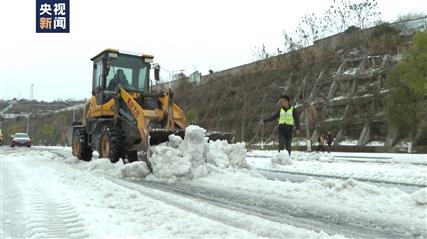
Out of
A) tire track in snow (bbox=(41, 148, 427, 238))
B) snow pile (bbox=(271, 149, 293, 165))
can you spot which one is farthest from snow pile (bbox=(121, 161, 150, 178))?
snow pile (bbox=(271, 149, 293, 165))

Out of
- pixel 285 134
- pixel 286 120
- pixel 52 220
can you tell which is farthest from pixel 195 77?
pixel 52 220

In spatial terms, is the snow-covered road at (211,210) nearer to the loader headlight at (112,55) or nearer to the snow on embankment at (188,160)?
the snow on embankment at (188,160)

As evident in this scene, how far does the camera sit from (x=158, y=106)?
12555 mm

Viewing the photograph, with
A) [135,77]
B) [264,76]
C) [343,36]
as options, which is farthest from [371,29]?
[135,77]

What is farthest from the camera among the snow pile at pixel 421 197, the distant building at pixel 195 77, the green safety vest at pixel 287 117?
the distant building at pixel 195 77

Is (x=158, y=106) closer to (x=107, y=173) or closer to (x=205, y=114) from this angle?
(x=107, y=173)

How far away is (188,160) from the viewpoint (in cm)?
988

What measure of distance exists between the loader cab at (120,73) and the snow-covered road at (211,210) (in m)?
5.13

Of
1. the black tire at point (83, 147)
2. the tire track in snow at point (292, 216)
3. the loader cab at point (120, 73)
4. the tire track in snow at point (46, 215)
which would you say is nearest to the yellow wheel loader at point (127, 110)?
the loader cab at point (120, 73)

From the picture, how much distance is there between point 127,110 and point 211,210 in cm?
655

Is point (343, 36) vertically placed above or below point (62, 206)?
above

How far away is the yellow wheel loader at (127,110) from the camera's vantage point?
1152 centimetres

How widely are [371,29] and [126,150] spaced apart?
3053 cm

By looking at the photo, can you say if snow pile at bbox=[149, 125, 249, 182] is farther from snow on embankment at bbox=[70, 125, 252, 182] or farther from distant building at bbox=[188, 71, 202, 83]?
distant building at bbox=[188, 71, 202, 83]
